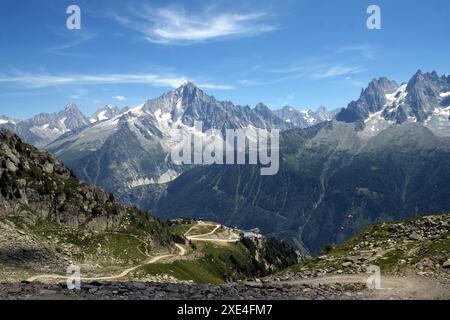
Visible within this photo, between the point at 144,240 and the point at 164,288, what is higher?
the point at 164,288

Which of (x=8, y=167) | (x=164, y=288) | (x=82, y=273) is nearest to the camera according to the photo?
(x=164, y=288)

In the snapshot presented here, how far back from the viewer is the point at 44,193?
12812cm

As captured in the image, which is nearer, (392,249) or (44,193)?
(392,249)

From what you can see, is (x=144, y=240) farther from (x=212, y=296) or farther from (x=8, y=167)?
(x=212, y=296)

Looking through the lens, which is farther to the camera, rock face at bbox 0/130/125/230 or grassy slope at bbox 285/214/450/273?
rock face at bbox 0/130/125/230

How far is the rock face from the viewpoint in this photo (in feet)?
392

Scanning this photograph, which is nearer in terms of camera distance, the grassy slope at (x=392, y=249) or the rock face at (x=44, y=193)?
the grassy slope at (x=392, y=249)

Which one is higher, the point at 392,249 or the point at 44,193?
the point at 44,193

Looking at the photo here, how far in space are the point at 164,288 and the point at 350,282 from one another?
1572 centimetres

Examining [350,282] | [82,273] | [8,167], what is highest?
[8,167]

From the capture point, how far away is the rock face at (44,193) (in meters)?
120
